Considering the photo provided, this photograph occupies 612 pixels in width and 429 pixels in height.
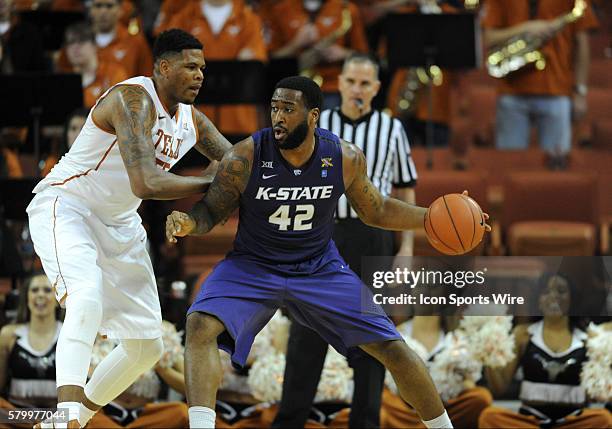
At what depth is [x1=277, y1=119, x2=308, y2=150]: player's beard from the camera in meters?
5.31

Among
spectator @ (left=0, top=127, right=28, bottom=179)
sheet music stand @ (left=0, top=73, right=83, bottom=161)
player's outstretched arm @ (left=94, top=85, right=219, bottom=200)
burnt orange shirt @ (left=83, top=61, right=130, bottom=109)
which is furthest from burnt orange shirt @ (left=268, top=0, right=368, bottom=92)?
player's outstretched arm @ (left=94, top=85, right=219, bottom=200)

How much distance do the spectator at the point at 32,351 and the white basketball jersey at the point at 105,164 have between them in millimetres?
1602

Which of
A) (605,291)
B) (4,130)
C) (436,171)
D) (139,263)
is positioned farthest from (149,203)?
(605,291)

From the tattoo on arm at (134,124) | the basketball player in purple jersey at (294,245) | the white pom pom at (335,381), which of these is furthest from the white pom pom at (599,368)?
the tattoo on arm at (134,124)

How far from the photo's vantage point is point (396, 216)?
18.6 feet

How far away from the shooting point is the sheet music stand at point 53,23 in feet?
31.8

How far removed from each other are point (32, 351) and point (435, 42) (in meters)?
3.74

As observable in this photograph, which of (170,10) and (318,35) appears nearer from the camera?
(318,35)

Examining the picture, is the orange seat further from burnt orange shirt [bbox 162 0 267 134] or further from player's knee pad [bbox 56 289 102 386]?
player's knee pad [bbox 56 289 102 386]

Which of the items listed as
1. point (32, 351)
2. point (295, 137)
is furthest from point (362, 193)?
point (32, 351)

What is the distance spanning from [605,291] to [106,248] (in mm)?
2785

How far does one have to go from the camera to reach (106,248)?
5.51m

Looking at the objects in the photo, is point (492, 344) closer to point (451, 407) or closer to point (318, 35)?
point (451, 407)

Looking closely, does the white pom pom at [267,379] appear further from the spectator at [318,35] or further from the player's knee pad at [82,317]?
the spectator at [318,35]
